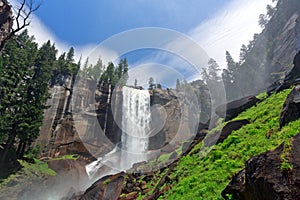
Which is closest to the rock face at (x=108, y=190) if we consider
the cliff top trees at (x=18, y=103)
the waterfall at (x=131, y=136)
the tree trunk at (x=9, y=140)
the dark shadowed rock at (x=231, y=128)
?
the dark shadowed rock at (x=231, y=128)

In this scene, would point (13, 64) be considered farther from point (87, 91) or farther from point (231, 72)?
point (231, 72)

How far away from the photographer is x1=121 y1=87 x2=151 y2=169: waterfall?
34537 mm

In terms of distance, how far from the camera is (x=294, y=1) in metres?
54.8

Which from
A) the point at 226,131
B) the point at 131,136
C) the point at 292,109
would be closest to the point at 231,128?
the point at 226,131

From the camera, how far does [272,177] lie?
3.61m

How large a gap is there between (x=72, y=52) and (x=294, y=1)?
6346cm

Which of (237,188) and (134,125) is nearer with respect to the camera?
(237,188)

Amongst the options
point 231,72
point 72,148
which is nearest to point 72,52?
point 72,148

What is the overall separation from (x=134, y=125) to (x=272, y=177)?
36072 millimetres

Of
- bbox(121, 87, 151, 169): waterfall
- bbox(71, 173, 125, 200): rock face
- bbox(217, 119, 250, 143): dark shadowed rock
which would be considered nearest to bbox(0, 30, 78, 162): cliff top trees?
bbox(121, 87, 151, 169): waterfall

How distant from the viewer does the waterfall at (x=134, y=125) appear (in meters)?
34.5

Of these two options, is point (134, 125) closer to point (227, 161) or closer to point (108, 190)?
point (108, 190)

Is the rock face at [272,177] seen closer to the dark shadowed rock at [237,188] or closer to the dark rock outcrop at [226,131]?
the dark shadowed rock at [237,188]

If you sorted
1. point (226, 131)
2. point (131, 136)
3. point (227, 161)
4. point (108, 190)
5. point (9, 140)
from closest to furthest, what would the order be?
1. point (227, 161)
2. point (108, 190)
3. point (226, 131)
4. point (9, 140)
5. point (131, 136)
